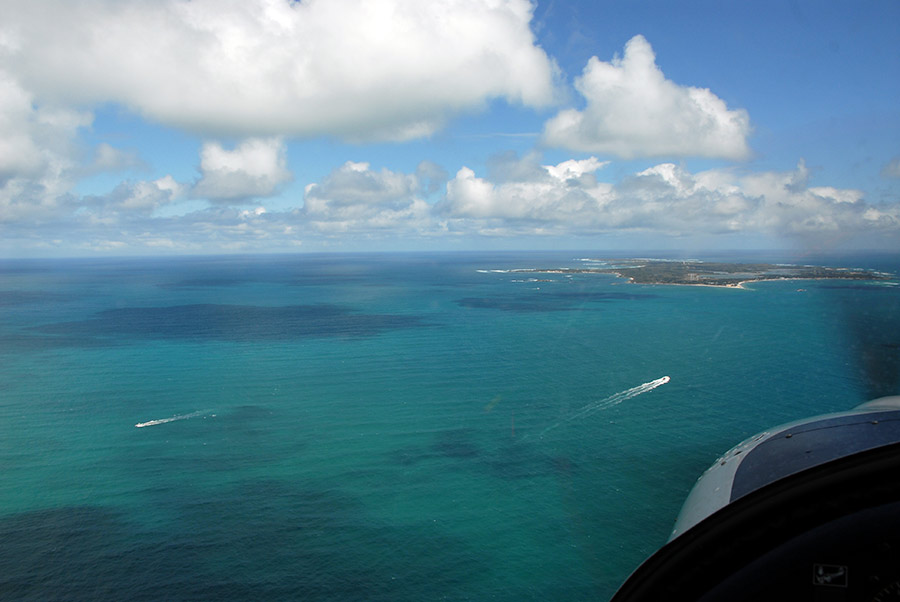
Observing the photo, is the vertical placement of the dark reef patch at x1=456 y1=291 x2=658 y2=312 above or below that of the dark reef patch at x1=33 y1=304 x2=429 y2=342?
above

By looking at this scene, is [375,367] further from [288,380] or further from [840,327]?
[840,327]

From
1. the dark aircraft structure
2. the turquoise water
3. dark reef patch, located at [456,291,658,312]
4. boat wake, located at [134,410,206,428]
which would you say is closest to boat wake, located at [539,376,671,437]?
the turquoise water

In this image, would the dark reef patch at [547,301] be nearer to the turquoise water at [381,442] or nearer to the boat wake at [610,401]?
the turquoise water at [381,442]

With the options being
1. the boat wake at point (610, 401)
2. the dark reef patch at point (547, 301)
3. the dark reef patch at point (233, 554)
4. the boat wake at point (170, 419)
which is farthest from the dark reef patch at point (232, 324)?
the dark reef patch at point (233, 554)

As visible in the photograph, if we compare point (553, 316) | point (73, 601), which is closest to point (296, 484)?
point (73, 601)

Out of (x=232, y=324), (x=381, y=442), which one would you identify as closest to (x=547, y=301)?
(x=232, y=324)

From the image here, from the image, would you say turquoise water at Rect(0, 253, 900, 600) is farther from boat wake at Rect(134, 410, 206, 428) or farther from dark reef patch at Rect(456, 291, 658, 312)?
dark reef patch at Rect(456, 291, 658, 312)

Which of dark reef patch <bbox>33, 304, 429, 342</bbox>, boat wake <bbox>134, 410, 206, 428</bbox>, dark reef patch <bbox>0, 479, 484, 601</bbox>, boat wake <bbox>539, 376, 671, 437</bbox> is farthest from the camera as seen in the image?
dark reef patch <bbox>33, 304, 429, 342</bbox>

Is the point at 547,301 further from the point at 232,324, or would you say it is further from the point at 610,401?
the point at 610,401
